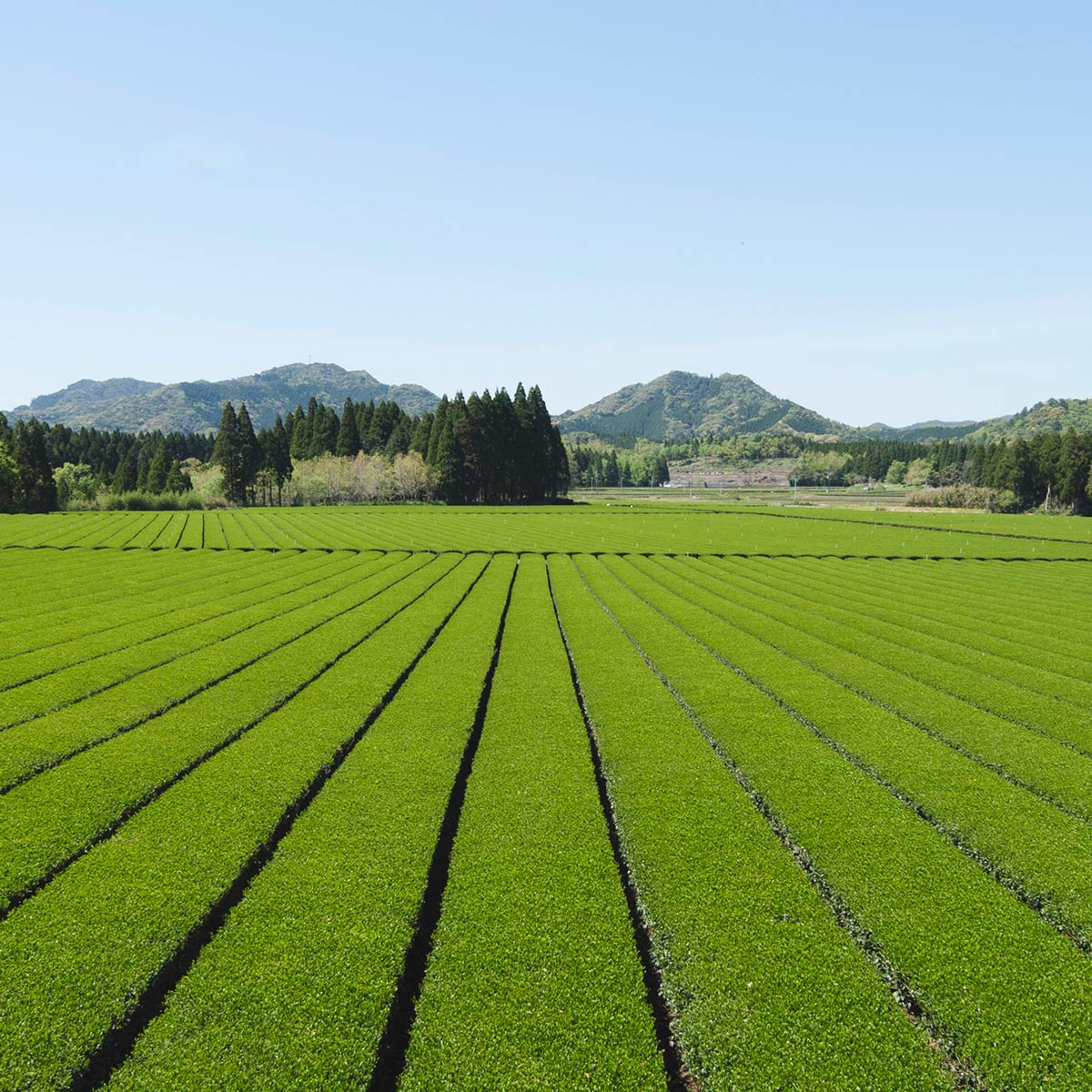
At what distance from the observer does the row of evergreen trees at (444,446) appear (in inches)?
4215

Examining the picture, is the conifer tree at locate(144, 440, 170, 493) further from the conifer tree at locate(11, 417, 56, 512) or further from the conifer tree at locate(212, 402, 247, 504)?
the conifer tree at locate(11, 417, 56, 512)

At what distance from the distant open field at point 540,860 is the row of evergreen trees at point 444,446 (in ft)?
300

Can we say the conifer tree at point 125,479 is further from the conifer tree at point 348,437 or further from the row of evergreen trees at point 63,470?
the conifer tree at point 348,437

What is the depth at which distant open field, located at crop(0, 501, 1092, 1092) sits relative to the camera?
6047 millimetres

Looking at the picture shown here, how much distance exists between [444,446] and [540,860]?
104 metres

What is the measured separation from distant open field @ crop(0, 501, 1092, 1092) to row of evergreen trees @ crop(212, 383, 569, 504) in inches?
3600

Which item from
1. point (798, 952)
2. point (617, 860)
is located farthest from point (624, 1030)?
point (617, 860)

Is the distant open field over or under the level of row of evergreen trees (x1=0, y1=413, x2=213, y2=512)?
under

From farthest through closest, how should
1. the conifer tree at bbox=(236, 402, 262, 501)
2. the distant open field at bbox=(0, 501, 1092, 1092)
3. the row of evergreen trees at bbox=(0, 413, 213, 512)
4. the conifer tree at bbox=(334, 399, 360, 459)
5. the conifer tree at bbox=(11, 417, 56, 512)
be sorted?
the conifer tree at bbox=(334, 399, 360, 459)
the conifer tree at bbox=(236, 402, 262, 501)
the conifer tree at bbox=(11, 417, 56, 512)
the row of evergreen trees at bbox=(0, 413, 213, 512)
the distant open field at bbox=(0, 501, 1092, 1092)

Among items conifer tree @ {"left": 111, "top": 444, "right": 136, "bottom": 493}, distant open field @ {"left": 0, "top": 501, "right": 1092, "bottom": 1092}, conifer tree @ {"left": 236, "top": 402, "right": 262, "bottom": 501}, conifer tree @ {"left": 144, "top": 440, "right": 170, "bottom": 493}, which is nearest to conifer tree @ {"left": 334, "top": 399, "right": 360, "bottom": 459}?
conifer tree @ {"left": 236, "top": 402, "right": 262, "bottom": 501}

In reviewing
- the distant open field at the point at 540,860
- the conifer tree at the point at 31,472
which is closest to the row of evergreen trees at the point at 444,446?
the conifer tree at the point at 31,472

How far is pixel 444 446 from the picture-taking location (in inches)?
4286

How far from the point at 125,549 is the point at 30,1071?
46116 mm

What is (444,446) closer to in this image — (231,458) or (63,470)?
(231,458)
